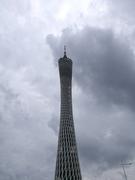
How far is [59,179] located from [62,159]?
19.7 feet

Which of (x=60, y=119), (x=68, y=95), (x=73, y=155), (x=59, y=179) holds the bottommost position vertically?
(x=59, y=179)

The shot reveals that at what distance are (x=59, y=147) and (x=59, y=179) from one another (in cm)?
961

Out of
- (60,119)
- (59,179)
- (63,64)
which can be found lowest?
(59,179)

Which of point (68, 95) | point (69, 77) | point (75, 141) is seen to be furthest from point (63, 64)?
point (75, 141)

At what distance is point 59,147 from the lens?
306ft

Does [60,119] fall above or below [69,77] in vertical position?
below

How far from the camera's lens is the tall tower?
90731 millimetres

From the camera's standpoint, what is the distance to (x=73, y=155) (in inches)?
3661

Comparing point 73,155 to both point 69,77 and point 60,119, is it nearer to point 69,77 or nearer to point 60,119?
point 60,119

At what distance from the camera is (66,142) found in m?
93.0

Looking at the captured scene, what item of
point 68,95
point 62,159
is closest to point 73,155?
point 62,159

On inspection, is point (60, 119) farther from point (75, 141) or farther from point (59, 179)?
point (59, 179)

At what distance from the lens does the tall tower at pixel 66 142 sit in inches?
3572

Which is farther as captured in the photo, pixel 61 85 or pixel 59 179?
pixel 61 85
